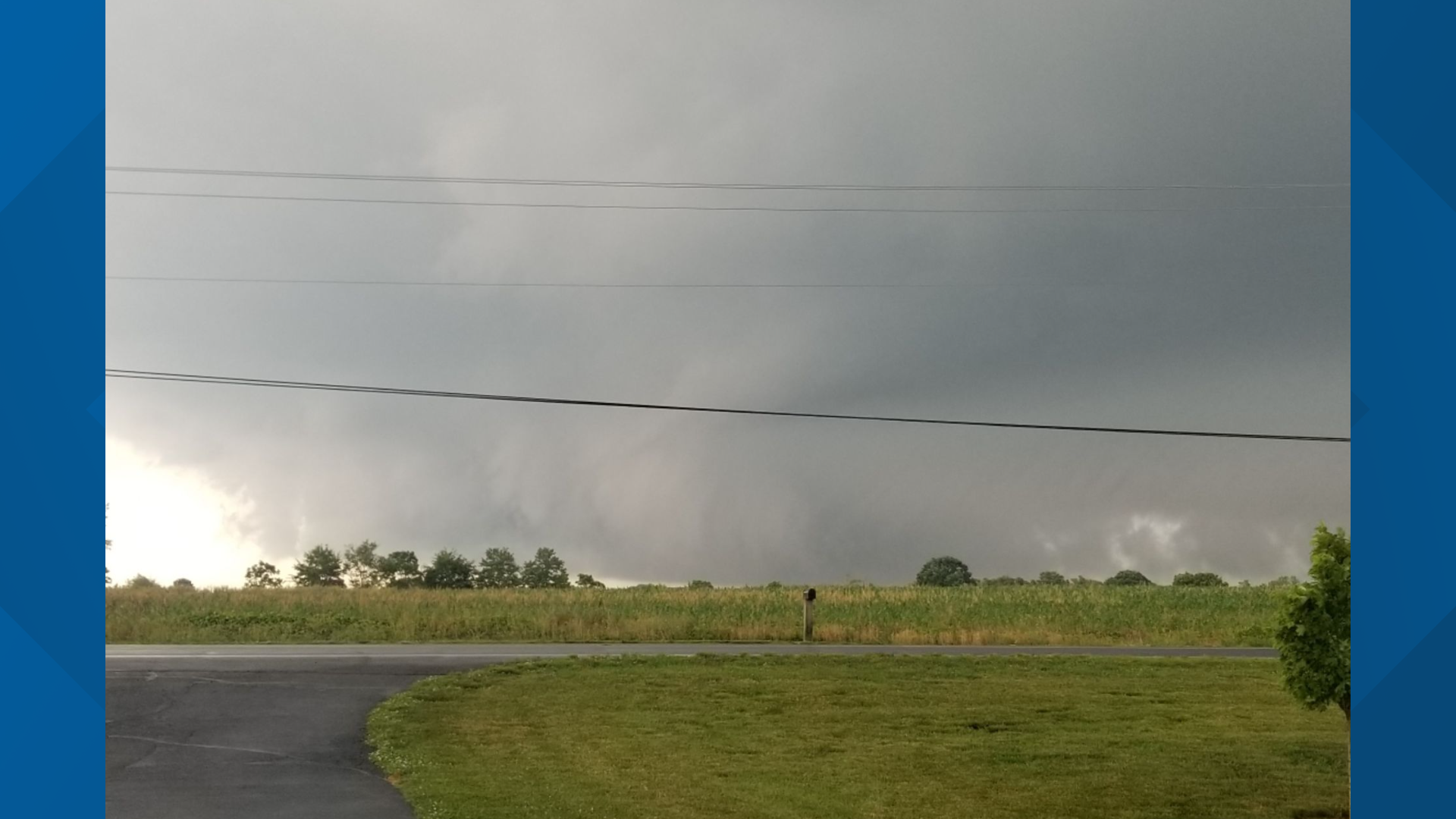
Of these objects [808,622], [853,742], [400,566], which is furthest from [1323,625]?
[400,566]

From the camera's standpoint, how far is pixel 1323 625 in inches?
505

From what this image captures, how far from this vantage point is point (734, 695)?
19.0 metres

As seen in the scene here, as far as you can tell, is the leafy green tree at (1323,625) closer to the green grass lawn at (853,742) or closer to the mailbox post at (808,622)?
the green grass lawn at (853,742)

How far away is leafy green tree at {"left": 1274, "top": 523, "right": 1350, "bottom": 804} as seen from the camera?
12703mm

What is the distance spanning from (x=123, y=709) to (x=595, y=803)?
8.84 m

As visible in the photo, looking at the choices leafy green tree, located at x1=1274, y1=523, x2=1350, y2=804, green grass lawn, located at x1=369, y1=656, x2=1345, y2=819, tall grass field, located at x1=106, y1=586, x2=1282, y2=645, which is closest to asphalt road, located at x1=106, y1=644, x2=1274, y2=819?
green grass lawn, located at x1=369, y1=656, x2=1345, y2=819

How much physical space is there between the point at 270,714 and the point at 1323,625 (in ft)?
44.7

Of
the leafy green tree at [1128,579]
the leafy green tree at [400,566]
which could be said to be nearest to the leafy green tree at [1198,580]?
the leafy green tree at [1128,579]

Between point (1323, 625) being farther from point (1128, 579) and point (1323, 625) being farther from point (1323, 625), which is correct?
point (1128, 579)

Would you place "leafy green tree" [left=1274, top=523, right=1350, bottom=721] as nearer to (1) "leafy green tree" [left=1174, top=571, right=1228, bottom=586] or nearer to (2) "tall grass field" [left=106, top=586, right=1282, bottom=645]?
(2) "tall grass field" [left=106, top=586, right=1282, bottom=645]

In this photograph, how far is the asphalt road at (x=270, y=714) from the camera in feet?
40.3

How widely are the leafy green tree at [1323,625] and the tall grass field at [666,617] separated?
10933mm

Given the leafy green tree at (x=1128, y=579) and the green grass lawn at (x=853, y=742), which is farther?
the leafy green tree at (x=1128, y=579)

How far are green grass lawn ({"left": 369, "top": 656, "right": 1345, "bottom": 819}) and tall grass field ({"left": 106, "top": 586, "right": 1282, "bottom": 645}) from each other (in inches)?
213
